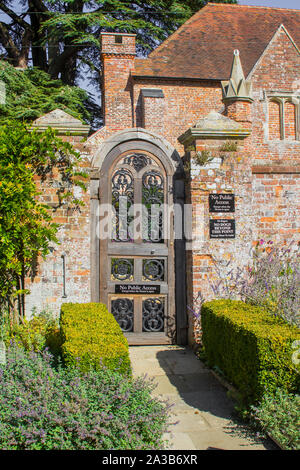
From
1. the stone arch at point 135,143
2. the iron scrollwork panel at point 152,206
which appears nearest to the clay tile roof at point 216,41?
the stone arch at point 135,143

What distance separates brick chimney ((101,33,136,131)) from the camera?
18.7 metres

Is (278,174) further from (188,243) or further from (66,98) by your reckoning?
(66,98)

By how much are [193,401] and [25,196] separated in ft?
10.5

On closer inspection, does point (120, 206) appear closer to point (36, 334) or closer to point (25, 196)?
point (25, 196)

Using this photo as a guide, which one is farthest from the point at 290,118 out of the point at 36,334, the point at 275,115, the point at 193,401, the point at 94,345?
the point at 94,345

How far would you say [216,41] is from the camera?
787 inches

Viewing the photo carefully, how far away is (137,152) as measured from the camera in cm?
689

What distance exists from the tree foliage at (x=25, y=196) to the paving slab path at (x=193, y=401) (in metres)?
1.92

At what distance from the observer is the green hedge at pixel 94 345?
401 cm

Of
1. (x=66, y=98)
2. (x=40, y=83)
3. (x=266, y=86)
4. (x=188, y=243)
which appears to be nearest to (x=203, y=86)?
(x=266, y=86)

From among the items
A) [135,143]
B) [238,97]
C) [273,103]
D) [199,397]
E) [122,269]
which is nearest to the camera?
Answer: [199,397]

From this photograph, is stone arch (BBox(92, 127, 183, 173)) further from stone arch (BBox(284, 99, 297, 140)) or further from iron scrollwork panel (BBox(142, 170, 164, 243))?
stone arch (BBox(284, 99, 297, 140))

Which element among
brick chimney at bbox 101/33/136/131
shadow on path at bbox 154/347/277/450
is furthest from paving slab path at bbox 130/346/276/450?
brick chimney at bbox 101/33/136/131
